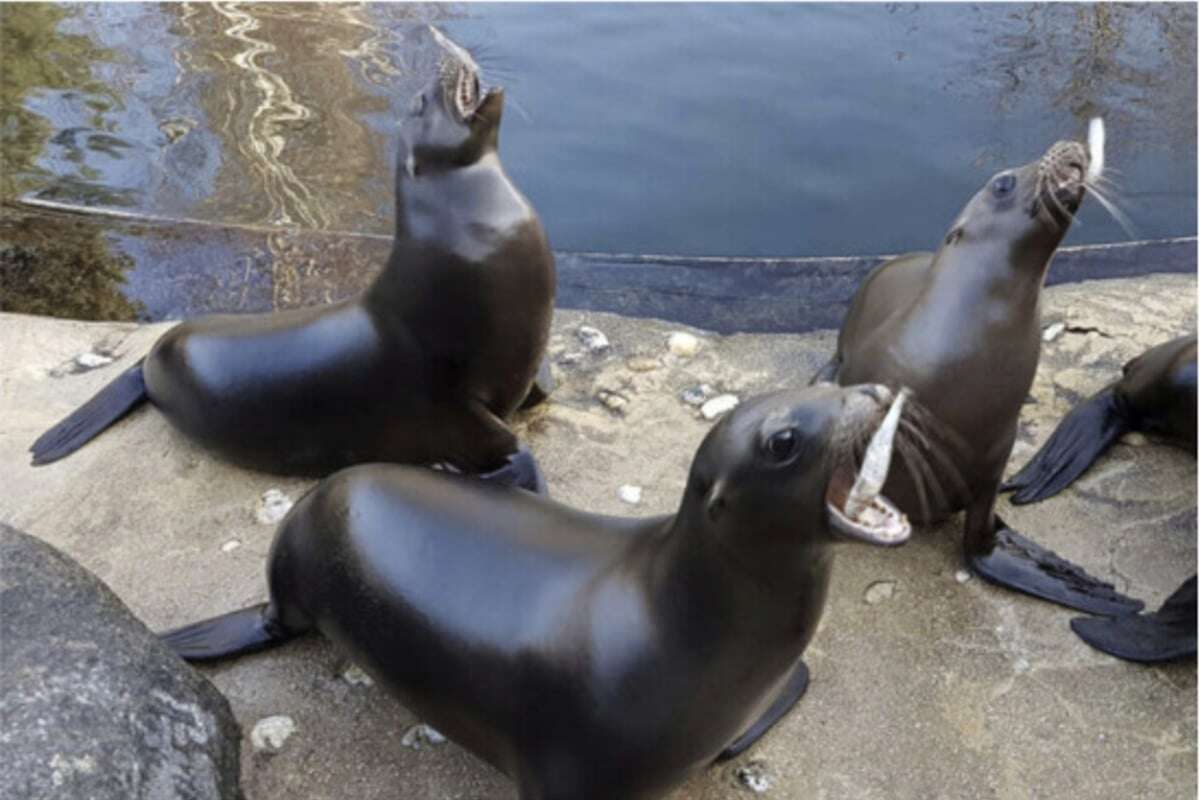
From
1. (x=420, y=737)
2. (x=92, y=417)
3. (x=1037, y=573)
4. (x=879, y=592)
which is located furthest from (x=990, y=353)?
(x=92, y=417)

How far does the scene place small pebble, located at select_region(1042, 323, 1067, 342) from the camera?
4609mm

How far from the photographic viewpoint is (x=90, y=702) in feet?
8.22

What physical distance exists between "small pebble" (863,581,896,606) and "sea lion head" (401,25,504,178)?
1654mm

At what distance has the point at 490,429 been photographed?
12.5 feet

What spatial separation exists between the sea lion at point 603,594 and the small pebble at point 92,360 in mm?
2002

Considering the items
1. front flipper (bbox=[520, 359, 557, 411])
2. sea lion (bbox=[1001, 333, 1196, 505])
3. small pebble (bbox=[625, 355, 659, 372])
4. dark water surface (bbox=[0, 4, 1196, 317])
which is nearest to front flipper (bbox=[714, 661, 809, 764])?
sea lion (bbox=[1001, 333, 1196, 505])

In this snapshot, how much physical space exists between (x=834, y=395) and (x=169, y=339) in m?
2.66

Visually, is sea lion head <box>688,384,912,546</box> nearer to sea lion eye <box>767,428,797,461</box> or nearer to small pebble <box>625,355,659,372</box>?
sea lion eye <box>767,428,797,461</box>

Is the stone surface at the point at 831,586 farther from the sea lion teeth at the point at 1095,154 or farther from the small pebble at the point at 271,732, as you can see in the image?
the sea lion teeth at the point at 1095,154

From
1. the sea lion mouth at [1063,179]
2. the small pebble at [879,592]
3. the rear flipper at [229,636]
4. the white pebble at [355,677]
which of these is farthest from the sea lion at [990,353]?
the rear flipper at [229,636]

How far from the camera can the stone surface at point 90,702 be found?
236 centimetres

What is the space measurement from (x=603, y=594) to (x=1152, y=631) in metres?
1.57

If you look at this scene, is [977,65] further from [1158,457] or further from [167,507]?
[167,507]

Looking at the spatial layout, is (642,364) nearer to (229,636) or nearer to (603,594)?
(229,636)
